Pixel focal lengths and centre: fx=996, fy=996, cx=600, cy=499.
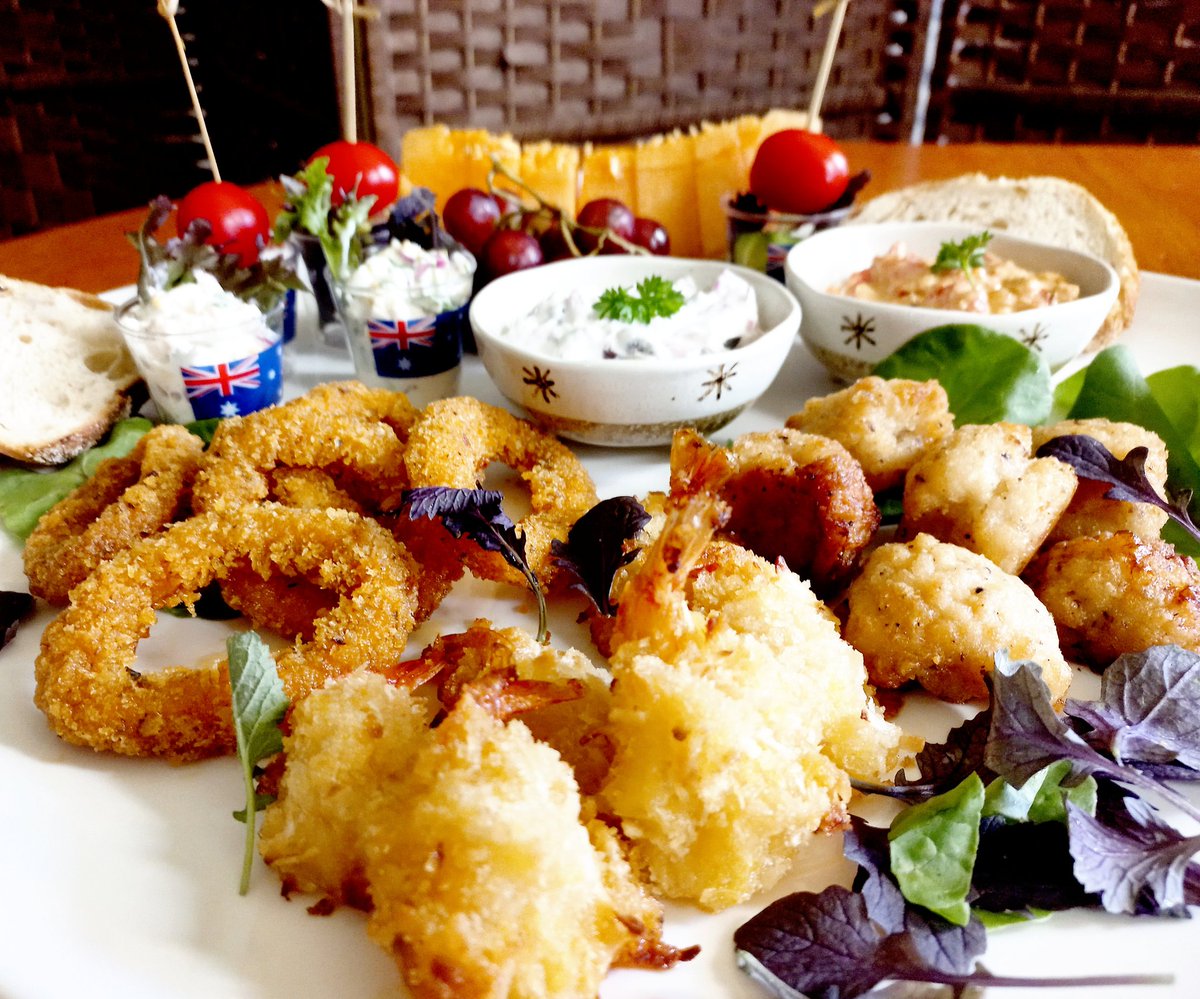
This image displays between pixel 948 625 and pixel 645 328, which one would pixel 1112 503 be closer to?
pixel 948 625

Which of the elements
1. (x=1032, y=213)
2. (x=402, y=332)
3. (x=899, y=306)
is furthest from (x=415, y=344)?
(x=1032, y=213)

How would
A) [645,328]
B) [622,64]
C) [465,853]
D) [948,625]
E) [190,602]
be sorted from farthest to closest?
1. [622,64]
2. [645,328]
3. [190,602]
4. [948,625]
5. [465,853]

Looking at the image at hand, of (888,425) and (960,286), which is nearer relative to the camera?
(888,425)

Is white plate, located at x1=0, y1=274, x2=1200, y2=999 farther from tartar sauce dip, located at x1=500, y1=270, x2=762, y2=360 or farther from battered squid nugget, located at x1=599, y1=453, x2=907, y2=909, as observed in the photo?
tartar sauce dip, located at x1=500, y1=270, x2=762, y2=360

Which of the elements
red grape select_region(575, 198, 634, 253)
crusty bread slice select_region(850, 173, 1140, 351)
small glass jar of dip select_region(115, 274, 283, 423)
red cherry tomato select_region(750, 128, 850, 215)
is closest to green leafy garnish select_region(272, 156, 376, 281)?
small glass jar of dip select_region(115, 274, 283, 423)

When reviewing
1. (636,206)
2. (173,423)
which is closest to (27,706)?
(173,423)

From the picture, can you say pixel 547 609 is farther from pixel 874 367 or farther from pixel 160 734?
pixel 874 367
